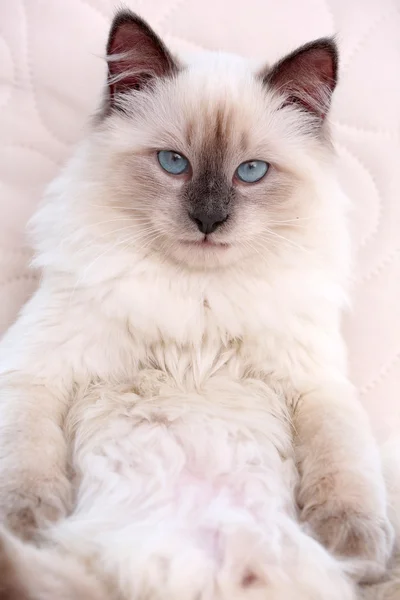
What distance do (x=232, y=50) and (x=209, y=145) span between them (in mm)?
663

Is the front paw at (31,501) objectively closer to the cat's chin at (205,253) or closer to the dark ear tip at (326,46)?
the cat's chin at (205,253)

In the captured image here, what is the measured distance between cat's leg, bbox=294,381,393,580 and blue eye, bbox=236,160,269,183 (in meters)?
0.43

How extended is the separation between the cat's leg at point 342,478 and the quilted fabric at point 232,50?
1.46ft

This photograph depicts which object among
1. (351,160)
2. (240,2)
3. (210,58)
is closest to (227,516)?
(210,58)

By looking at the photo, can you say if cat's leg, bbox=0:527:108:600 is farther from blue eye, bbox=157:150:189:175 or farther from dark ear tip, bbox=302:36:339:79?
dark ear tip, bbox=302:36:339:79

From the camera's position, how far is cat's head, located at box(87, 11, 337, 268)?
3.80 ft

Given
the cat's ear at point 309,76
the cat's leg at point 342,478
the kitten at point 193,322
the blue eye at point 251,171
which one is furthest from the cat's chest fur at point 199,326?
the cat's ear at point 309,76

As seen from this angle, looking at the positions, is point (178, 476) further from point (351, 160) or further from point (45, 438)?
point (351, 160)

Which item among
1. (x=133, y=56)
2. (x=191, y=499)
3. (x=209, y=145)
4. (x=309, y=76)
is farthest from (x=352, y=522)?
(x=133, y=56)

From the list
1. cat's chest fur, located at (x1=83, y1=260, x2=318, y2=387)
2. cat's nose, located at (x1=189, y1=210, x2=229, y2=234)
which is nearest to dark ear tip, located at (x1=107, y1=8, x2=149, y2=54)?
cat's nose, located at (x1=189, y1=210, x2=229, y2=234)

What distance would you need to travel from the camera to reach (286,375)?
46.8 inches

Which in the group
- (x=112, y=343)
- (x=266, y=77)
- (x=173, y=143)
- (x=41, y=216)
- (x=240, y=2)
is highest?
(x=240, y=2)

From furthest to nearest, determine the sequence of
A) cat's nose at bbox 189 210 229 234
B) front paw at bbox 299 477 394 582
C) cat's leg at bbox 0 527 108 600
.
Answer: cat's nose at bbox 189 210 229 234 < front paw at bbox 299 477 394 582 < cat's leg at bbox 0 527 108 600

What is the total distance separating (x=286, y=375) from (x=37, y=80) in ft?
3.55
